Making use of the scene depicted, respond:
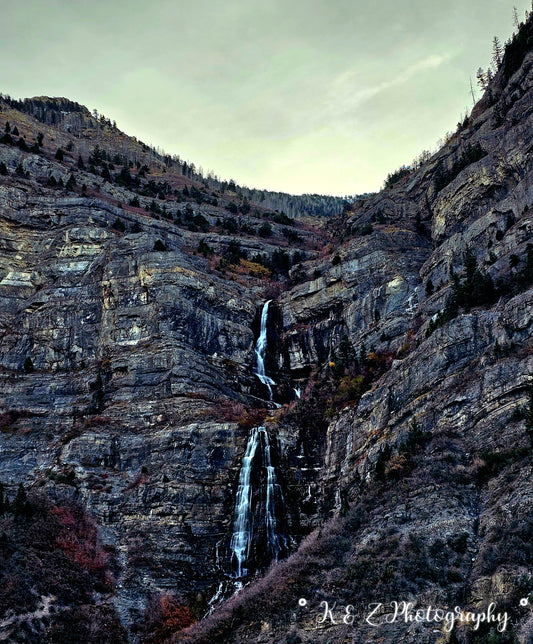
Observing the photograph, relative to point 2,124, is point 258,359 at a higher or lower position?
lower

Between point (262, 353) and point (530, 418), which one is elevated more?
point (262, 353)

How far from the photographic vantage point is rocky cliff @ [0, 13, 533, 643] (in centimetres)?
2822

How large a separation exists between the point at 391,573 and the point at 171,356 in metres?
32.8

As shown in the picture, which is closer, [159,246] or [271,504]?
[271,504]

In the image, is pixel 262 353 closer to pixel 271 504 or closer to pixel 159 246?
pixel 159 246

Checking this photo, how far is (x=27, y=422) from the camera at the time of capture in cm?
5159

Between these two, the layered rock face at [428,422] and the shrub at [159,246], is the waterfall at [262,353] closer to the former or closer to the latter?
the layered rock face at [428,422]

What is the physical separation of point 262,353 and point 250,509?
71.4 feet

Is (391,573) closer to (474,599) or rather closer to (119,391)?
(474,599)

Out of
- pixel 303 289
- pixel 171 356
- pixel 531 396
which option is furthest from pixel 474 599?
pixel 303 289

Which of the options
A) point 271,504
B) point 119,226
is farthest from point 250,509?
point 119,226

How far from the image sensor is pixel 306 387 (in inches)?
2319

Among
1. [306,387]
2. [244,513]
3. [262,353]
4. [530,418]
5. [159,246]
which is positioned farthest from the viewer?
[159,246]

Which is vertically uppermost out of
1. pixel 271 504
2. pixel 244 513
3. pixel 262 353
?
pixel 262 353
